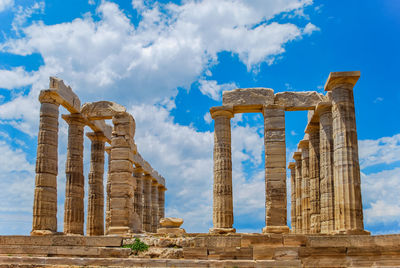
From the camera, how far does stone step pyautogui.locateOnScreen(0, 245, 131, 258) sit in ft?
65.9

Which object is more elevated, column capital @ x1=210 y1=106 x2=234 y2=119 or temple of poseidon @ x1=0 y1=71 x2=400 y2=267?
column capital @ x1=210 y1=106 x2=234 y2=119

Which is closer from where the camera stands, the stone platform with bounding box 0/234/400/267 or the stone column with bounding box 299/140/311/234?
the stone platform with bounding box 0/234/400/267

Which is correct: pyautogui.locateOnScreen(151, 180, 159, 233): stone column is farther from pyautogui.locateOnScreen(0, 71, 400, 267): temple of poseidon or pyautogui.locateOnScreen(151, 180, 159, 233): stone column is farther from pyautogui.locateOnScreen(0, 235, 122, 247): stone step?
pyautogui.locateOnScreen(0, 235, 122, 247): stone step

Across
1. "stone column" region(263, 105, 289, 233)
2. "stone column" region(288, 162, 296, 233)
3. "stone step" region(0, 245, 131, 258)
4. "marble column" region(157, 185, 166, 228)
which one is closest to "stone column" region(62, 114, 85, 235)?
"stone step" region(0, 245, 131, 258)

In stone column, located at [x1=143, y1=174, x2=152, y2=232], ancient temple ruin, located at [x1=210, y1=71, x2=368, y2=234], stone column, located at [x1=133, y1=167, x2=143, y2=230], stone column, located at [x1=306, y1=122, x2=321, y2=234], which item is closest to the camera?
ancient temple ruin, located at [x1=210, y1=71, x2=368, y2=234]

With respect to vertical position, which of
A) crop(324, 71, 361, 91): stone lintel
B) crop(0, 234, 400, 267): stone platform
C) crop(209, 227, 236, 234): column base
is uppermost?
crop(324, 71, 361, 91): stone lintel

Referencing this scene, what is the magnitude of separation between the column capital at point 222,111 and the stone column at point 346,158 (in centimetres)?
612

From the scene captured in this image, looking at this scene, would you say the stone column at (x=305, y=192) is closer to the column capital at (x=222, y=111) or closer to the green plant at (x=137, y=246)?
the column capital at (x=222, y=111)

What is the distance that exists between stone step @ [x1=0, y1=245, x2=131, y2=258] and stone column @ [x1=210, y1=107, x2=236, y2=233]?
7.50 meters

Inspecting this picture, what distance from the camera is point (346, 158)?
73.7ft

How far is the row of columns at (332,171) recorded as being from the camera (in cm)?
2197

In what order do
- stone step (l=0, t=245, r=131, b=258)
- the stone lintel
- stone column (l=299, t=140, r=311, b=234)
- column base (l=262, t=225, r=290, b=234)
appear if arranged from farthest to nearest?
stone column (l=299, t=140, r=311, b=234) < column base (l=262, t=225, r=290, b=234) < the stone lintel < stone step (l=0, t=245, r=131, b=258)

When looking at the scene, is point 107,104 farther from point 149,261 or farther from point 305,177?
point 305,177

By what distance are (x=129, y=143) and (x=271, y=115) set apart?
8.89 meters
